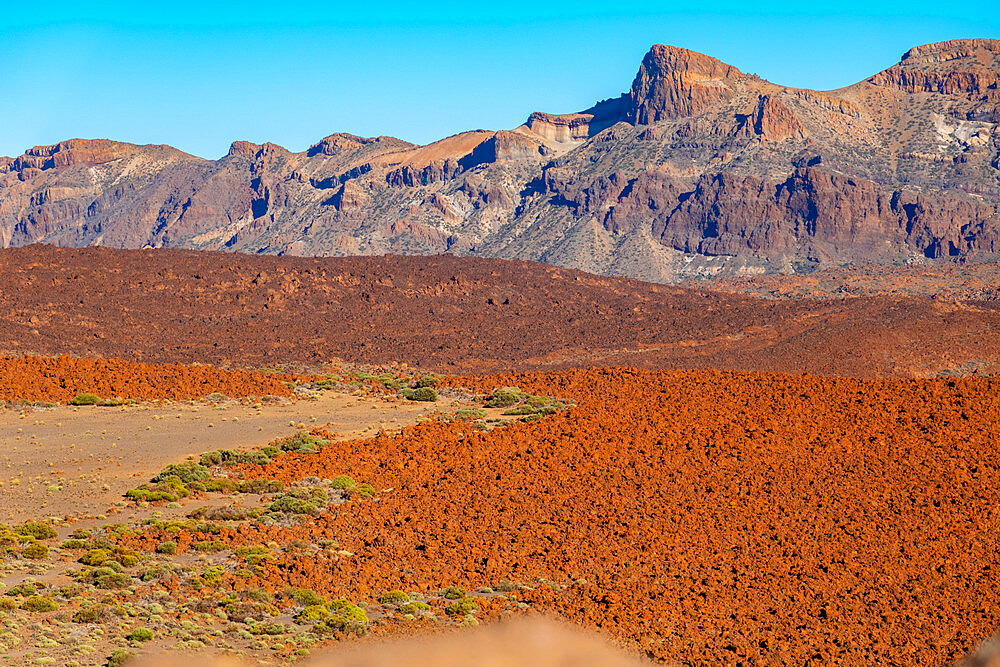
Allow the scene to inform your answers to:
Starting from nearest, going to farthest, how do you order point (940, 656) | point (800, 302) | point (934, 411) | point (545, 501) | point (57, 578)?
point (940, 656) → point (57, 578) → point (545, 501) → point (934, 411) → point (800, 302)

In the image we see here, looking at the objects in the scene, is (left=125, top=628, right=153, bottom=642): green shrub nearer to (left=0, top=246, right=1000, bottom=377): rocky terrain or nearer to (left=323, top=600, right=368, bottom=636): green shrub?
(left=323, top=600, right=368, bottom=636): green shrub

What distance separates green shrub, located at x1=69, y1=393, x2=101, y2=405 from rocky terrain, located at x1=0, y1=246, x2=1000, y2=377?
66.8ft

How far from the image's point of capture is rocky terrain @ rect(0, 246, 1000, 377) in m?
63.7

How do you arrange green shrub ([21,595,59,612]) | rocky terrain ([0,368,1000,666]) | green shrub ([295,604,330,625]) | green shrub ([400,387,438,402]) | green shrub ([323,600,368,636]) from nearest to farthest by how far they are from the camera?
rocky terrain ([0,368,1000,666]), green shrub ([323,600,368,636]), green shrub ([21,595,59,612]), green shrub ([295,604,330,625]), green shrub ([400,387,438,402])

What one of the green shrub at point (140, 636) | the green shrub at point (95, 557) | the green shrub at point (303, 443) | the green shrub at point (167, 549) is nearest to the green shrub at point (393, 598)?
the green shrub at point (140, 636)

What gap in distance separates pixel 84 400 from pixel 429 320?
3830cm

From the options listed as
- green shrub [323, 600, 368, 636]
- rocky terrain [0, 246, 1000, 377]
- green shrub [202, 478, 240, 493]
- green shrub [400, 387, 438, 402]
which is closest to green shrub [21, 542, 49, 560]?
green shrub [202, 478, 240, 493]

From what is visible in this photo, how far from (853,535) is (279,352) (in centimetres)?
4945

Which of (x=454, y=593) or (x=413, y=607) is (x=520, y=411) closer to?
(x=454, y=593)

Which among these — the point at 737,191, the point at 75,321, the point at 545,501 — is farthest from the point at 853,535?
the point at 737,191

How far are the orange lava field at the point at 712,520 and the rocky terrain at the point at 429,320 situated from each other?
105ft

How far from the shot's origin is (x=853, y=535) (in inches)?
848

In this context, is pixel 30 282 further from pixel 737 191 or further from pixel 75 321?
pixel 737 191

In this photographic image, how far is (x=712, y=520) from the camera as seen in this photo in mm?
22812
